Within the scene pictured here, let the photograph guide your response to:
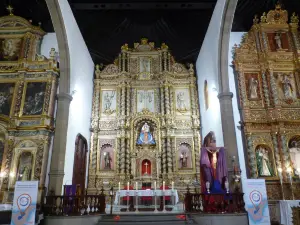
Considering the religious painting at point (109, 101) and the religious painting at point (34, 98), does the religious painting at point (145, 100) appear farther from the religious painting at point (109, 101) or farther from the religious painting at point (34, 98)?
the religious painting at point (34, 98)

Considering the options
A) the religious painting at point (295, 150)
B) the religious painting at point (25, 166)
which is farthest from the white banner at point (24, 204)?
the religious painting at point (295, 150)

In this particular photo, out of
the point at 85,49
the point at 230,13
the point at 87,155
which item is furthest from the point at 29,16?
the point at 230,13

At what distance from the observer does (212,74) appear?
42.7ft

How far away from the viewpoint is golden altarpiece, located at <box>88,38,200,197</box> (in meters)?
14.8

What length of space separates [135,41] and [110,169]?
7984mm

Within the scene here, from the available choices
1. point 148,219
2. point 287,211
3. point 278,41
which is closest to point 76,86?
point 148,219

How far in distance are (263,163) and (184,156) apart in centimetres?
484

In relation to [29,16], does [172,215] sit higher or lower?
lower

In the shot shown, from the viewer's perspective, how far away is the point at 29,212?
23.5 ft

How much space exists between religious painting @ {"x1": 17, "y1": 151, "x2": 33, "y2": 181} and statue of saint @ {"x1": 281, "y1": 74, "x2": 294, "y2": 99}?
11011mm

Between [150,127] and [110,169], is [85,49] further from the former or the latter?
[110,169]

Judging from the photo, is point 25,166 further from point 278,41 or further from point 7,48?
point 278,41

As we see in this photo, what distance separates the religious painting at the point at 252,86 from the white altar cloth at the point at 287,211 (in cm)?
443

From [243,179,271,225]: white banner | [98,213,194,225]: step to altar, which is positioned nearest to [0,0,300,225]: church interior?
[243,179,271,225]: white banner
